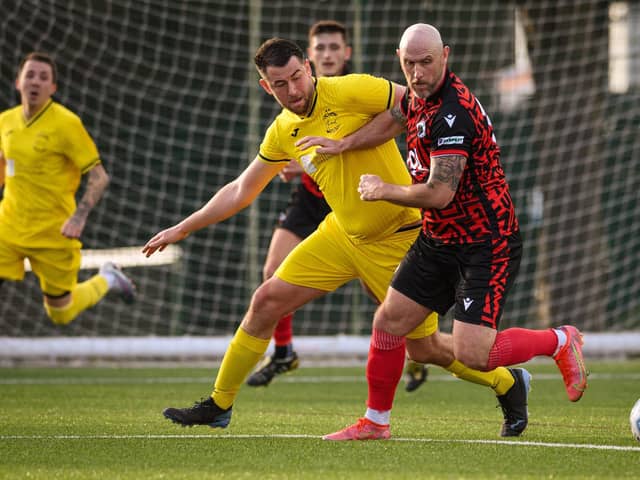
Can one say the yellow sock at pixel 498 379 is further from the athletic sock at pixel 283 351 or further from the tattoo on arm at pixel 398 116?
the athletic sock at pixel 283 351

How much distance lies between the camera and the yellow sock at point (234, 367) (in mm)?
5797

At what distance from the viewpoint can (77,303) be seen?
9.34 metres

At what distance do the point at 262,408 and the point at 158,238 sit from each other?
2.03 m

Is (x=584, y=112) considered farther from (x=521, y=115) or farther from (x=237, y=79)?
(x=237, y=79)

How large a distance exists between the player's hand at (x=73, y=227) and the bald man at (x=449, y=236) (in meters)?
3.34

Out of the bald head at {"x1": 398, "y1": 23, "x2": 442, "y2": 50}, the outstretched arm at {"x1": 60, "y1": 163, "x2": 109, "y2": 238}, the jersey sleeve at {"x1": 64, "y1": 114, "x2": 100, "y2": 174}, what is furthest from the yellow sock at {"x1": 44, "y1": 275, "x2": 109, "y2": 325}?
the bald head at {"x1": 398, "y1": 23, "x2": 442, "y2": 50}

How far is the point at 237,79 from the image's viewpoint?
13.5m

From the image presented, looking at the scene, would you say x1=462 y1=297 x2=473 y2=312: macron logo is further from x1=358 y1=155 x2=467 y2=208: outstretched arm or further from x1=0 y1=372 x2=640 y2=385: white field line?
x1=0 y1=372 x2=640 y2=385: white field line

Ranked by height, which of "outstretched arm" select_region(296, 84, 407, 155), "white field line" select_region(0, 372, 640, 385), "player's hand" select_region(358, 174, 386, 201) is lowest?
"white field line" select_region(0, 372, 640, 385)

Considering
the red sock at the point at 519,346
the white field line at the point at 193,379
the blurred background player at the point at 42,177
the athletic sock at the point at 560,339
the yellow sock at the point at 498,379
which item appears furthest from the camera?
the white field line at the point at 193,379

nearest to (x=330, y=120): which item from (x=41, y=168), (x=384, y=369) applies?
(x=384, y=369)

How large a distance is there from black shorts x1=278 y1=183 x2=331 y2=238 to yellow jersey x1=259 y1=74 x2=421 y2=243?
2.36 m

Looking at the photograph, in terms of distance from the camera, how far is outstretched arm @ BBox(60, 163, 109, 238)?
848cm

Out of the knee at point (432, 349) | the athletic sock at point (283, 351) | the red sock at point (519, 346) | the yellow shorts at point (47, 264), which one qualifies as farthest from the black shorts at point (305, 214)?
the red sock at point (519, 346)
